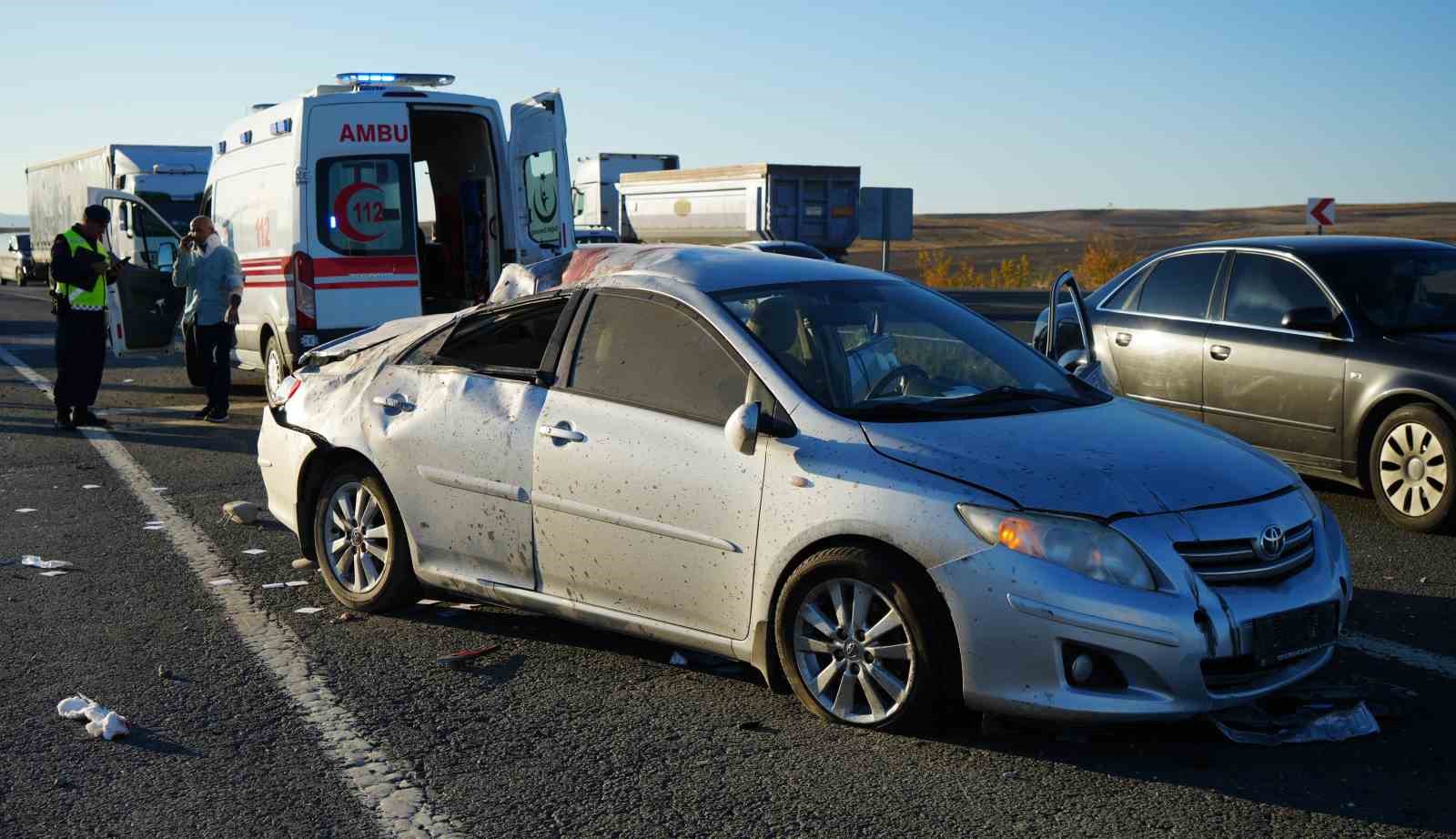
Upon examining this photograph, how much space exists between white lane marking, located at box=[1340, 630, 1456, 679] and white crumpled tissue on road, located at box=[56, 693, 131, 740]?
423cm

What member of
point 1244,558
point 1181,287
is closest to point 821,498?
point 1244,558

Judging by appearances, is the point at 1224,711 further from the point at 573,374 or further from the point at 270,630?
the point at 270,630

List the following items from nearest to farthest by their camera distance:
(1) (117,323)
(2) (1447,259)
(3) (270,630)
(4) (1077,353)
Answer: (3) (270,630) < (4) (1077,353) < (2) (1447,259) < (1) (117,323)

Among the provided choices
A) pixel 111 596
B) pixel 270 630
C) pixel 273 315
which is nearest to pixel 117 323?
pixel 273 315

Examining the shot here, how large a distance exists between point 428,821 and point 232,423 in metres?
9.30

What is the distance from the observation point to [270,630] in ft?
19.7

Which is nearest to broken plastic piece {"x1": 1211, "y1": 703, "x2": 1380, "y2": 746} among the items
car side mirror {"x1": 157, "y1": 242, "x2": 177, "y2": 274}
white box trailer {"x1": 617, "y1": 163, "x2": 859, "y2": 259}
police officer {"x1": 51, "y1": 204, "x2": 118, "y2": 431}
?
police officer {"x1": 51, "y1": 204, "x2": 118, "y2": 431}

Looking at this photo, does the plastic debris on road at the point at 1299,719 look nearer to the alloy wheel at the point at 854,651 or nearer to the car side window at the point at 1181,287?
the alloy wheel at the point at 854,651

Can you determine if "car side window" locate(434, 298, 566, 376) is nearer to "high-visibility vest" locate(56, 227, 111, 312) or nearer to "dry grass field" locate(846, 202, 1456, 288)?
"high-visibility vest" locate(56, 227, 111, 312)

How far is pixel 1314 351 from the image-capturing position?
8336 millimetres

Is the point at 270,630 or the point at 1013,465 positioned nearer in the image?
the point at 1013,465

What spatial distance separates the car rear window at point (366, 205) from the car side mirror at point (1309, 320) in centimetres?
710

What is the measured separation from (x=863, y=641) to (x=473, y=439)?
184cm

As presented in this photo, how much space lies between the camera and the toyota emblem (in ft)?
14.8
